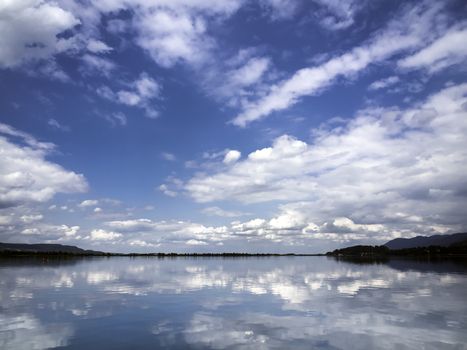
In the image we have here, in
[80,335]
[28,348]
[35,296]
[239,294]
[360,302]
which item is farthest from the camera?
[239,294]

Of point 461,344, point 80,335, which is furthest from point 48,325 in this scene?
point 461,344

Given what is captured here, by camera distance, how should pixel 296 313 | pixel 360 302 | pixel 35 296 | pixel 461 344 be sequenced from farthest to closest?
pixel 35 296
pixel 360 302
pixel 296 313
pixel 461 344

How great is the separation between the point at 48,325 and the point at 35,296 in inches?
880

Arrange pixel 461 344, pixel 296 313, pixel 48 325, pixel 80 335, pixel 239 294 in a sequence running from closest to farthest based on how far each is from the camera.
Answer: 1. pixel 461 344
2. pixel 80 335
3. pixel 48 325
4. pixel 296 313
5. pixel 239 294

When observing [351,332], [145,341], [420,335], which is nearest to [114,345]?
[145,341]

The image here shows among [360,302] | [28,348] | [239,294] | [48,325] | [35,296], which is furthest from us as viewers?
[239,294]

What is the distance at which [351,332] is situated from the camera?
32.9 metres

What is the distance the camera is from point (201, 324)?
35.7 m

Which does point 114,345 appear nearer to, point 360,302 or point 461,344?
point 461,344

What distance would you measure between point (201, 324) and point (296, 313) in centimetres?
1160

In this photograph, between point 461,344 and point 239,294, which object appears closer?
point 461,344

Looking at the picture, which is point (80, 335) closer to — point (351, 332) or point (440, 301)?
point (351, 332)

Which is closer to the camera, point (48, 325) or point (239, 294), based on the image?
point (48, 325)

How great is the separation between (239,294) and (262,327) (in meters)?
24.0
